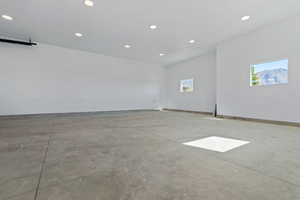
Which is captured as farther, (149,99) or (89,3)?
(149,99)

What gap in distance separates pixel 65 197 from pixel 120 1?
3989 millimetres

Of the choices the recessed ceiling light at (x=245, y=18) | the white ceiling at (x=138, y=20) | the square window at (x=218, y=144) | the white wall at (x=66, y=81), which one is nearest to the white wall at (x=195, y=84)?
the white ceiling at (x=138, y=20)

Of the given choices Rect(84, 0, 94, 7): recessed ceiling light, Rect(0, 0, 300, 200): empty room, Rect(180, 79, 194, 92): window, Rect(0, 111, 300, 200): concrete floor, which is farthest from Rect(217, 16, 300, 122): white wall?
Rect(84, 0, 94, 7): recessed ceiling light

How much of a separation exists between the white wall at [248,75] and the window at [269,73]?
13 cm

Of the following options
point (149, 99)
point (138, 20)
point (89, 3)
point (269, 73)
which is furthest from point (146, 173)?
point (149, 99)

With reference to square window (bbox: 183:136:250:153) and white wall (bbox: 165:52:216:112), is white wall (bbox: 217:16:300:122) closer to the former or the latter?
white wall (bbox: 165:52:216:112)

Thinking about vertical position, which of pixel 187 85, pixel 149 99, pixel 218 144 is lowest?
pixel 218 144

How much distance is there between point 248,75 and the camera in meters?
4.84

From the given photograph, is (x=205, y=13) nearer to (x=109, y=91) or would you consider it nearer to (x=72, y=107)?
(x=109, y=91)

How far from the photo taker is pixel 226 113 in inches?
217

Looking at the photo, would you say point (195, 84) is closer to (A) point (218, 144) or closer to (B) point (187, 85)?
(B) point (187, 85)

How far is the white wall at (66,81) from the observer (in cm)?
551

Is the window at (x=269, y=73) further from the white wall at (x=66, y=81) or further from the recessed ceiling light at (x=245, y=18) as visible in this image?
the white wall at (x=66, y=81)

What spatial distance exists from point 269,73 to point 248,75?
23.9 inches
